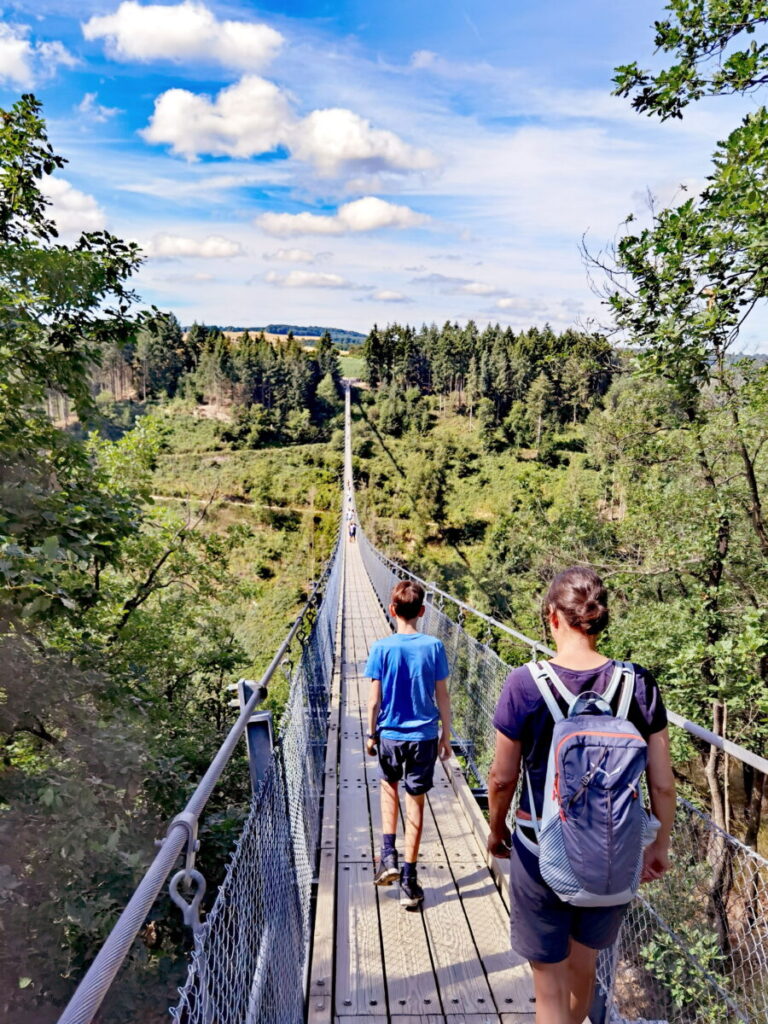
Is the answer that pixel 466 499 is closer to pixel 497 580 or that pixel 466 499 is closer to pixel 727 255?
pixel 497 580

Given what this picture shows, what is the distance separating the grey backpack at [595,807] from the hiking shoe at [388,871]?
125cm

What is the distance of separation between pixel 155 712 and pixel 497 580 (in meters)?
25.9

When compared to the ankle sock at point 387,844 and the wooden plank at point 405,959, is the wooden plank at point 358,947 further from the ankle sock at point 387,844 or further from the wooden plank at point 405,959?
the ankle sock at point 387,844

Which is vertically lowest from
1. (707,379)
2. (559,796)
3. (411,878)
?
(411,878)

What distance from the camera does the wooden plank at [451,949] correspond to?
A: 1.85m

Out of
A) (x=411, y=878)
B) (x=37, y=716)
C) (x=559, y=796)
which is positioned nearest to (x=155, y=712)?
(x=37, y=716)

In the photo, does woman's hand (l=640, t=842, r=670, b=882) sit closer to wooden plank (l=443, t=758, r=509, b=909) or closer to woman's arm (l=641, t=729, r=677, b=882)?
woman's arm (l=641, t=729, r=677, b=882)

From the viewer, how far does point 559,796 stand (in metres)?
1.20

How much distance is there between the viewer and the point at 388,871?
233cm

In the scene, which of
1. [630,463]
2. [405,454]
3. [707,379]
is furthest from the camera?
[405,454]

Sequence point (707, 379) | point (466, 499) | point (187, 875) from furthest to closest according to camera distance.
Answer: point (466, 499) → point (707, 379) → point (187, 875)

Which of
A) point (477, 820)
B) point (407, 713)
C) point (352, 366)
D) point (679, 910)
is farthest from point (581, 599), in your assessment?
point (352, 366)

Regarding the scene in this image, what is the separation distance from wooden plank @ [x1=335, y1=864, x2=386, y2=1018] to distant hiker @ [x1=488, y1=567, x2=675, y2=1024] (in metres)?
0.65

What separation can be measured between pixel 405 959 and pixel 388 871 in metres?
0.34
